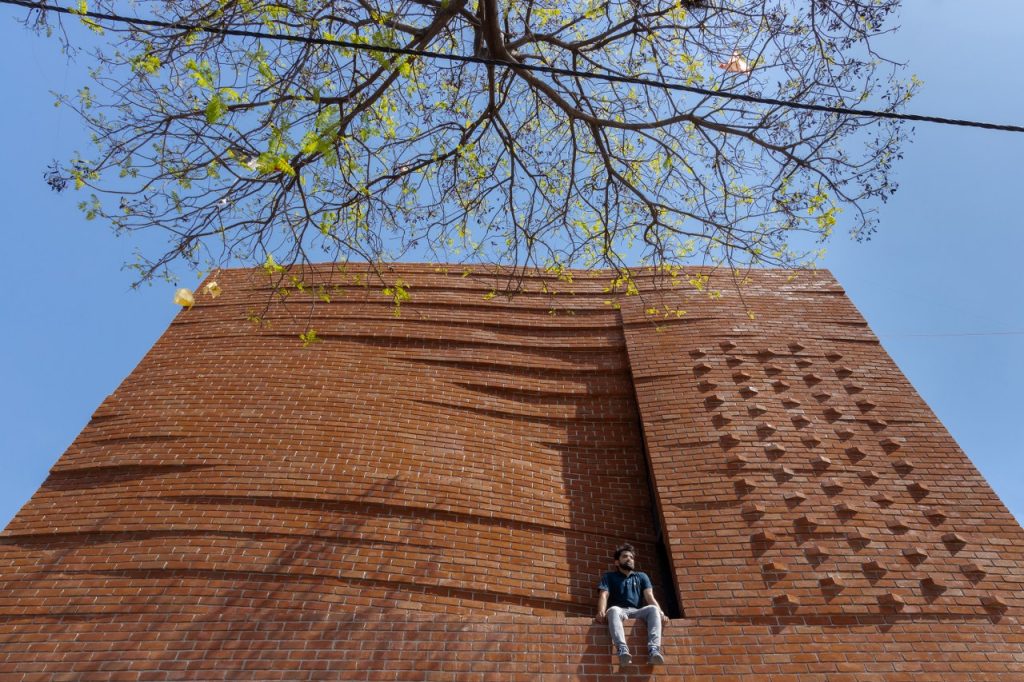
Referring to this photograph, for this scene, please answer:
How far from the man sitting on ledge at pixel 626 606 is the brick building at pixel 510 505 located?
0.45 ft

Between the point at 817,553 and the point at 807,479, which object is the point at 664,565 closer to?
the point at 817,553

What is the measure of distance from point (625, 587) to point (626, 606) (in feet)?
0.49

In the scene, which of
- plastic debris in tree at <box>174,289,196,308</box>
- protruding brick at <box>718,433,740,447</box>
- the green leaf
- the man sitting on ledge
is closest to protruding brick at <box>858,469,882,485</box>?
protruding brick at <box>718,433,740,447</box>

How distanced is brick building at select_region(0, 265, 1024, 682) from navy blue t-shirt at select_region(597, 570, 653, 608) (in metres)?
0.30

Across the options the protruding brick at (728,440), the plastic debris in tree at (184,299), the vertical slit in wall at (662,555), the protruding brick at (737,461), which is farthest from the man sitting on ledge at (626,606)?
the plastic debris in tree at (184,299)

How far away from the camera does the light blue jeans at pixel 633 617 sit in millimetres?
4578

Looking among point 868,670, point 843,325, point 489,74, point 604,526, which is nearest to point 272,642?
point 604,526

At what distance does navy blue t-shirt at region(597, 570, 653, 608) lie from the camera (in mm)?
5079

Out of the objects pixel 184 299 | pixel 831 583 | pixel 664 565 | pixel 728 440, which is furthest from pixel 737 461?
pixel 184 299

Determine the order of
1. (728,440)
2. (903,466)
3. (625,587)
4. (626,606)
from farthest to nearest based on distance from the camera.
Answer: (728,440) < (903,466) < (625,587) < (626,606)

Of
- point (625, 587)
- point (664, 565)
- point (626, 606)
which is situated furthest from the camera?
point (664, 565)

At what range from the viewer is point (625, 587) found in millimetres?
5145

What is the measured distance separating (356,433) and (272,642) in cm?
232

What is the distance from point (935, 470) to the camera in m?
6.02
